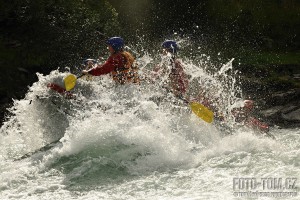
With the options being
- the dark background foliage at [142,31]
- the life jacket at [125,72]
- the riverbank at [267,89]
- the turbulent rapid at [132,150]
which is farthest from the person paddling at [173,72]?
the dark background foliage at [142,31]

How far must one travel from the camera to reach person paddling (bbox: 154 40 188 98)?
1048cm

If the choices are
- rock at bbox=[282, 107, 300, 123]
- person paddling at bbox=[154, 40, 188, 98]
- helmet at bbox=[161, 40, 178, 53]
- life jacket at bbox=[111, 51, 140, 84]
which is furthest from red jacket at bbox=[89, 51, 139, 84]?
rock at bbox=[282, 107, 300, 123]

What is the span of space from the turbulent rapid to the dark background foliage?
3.80 m

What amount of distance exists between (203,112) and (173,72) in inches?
62.4

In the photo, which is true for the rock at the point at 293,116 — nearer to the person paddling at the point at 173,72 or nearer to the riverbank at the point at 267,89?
the riverbank at the point at 267,89

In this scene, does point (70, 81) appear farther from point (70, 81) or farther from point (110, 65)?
point (110, 65)

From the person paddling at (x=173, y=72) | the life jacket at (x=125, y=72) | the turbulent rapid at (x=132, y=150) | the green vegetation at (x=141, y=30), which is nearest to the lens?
the turbulent rapid at (x=132, y=150)

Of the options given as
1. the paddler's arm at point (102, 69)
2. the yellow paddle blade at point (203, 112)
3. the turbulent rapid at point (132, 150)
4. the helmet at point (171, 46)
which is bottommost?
the turbulent rapid at point (132, 150)

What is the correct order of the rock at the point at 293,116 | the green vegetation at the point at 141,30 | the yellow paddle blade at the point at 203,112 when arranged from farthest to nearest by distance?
the green vegetation at the point at 141,30 < the rock at the point at 293,116 < the yellow paddle blade at the point at 203,112

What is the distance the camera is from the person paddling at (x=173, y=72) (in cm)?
1048

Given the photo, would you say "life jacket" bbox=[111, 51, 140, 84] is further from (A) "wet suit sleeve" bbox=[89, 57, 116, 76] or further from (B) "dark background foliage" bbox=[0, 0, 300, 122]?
(B) "dark background foliage" bbox=[0, 0, 300, 122]

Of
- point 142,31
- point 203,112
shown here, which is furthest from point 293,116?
point 142,31

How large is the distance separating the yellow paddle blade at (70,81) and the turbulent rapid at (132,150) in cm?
49

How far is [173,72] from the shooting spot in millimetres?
10562
